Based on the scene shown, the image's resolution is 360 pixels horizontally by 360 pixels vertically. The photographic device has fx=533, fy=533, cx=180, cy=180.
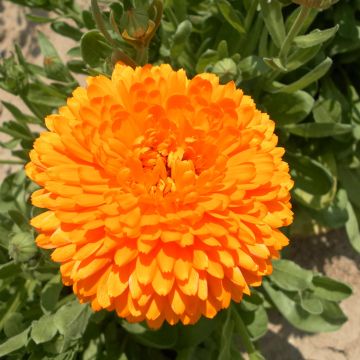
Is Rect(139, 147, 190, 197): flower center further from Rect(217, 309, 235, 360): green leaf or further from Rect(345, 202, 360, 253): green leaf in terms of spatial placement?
Rect(345, 202, 360, 253): green leaf

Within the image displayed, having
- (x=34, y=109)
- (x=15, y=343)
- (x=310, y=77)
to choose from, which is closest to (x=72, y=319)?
(x=15, y=343)

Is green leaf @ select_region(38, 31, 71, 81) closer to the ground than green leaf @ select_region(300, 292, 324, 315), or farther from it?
farther from it

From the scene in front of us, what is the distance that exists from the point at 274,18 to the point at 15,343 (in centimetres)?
129

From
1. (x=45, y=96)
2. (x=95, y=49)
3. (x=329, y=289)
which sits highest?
(x=95, y=49)

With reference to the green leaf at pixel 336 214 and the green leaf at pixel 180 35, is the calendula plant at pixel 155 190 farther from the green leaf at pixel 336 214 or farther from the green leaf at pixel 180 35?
the green leaf at pixel 336 214

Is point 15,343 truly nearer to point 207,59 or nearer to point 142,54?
point 142,54

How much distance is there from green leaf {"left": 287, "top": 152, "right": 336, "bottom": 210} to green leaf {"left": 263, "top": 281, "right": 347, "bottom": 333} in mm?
392

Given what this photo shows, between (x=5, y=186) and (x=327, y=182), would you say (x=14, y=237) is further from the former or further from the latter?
(x=327, y=182)

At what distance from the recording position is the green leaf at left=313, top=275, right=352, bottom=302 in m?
2.02

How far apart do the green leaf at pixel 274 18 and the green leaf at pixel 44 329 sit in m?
1.13

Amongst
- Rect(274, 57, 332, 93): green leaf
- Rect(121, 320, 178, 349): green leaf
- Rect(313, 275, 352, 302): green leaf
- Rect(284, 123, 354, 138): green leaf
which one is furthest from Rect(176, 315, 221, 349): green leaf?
Rect(274, 57, 332, 93): green leaf

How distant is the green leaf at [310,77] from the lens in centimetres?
158

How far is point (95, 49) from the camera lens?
173cm

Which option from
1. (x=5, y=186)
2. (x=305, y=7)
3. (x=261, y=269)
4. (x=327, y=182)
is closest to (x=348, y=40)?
(x=327, y=182)
